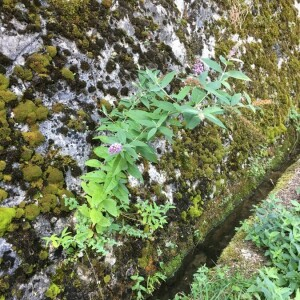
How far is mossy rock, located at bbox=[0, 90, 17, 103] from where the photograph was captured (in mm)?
3543

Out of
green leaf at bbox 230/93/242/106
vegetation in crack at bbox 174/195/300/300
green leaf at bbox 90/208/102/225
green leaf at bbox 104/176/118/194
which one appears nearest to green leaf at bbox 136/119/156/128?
green leaf at bbox 104/176/118/194

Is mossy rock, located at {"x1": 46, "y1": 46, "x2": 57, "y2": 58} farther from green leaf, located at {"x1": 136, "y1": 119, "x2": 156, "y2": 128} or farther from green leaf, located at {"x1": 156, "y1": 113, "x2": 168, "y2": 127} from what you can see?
green leaf, located at {"x1": 156, "y1": 113, "x2": 168, "y2": 127}

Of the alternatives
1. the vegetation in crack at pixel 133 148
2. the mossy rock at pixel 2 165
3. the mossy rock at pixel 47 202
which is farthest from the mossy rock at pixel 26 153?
the vegetation in crack at pixel 133 148

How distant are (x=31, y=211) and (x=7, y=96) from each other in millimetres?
1239

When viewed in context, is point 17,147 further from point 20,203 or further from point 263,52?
point 263,52

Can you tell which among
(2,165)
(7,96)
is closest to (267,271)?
(2,165)

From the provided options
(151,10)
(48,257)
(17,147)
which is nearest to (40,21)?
(17,147)

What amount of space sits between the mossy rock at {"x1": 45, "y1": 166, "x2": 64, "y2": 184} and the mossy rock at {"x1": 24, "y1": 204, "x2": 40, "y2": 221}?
0.32m

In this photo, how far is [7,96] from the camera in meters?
3.57

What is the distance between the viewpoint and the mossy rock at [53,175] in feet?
12.0

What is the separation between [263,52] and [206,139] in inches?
131

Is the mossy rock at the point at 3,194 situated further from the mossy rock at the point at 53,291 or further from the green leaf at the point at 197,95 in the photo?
the green leaf at the point at 197,95

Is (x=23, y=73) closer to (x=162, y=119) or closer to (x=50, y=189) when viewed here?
(x=50, y=189)

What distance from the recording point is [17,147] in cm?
355
